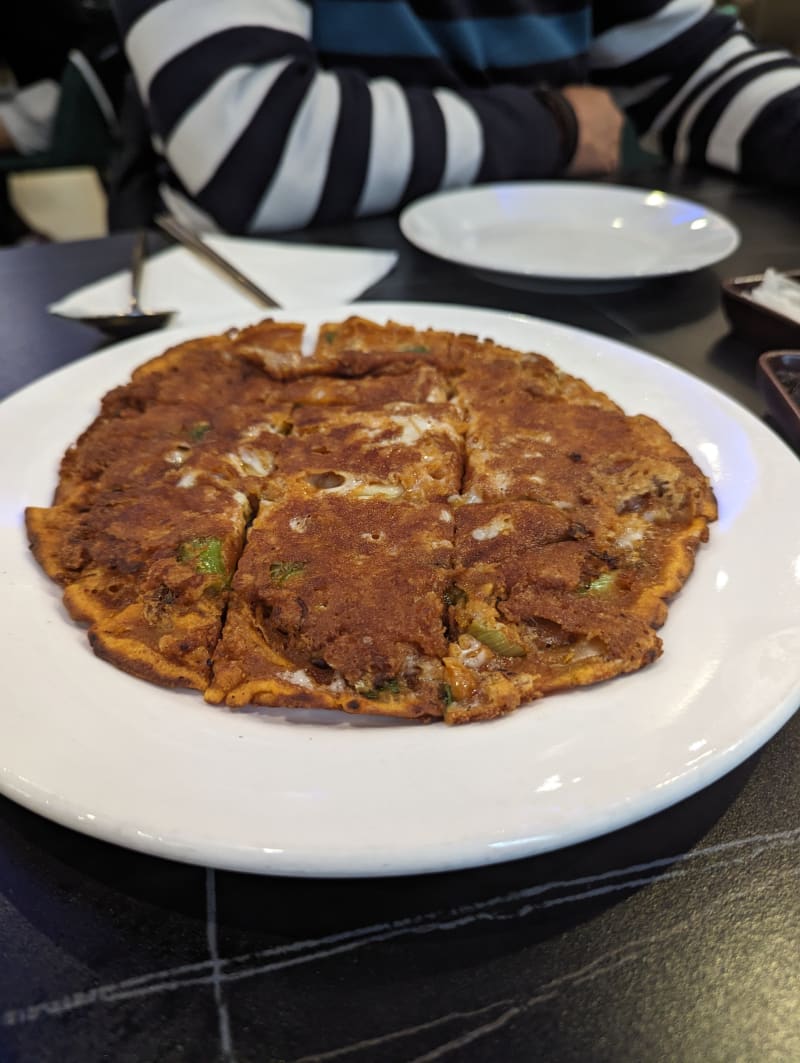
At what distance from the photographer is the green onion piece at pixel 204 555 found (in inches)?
53.3

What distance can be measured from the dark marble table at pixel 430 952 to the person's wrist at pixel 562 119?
3.32 metres

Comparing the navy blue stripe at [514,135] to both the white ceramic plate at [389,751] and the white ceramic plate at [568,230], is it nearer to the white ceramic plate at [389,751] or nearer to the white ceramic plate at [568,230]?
the white ceramic plate at [568,230]

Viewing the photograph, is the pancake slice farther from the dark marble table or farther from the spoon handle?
the spoon handle

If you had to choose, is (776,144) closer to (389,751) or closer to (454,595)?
(454,595)

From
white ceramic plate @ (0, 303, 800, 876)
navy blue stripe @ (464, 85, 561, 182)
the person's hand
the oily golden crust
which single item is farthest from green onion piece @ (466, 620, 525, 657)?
the person's hand

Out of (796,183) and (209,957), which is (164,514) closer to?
(209,957)

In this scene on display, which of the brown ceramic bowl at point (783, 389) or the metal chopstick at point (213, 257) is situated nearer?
the brown ceramic bowl at point (783, 389)

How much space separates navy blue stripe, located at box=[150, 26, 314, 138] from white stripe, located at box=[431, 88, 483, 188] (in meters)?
0.76

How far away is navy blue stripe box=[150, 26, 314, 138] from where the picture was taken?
2.92 meters

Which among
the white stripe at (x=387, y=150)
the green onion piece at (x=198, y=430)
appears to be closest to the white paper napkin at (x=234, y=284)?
the white stripe at (x=387, y=150)

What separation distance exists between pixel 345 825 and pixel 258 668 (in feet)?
1.11

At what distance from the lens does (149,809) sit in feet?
2.98

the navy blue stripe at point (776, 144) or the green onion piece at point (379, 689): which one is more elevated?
the navy blue stripe at point (776, 144)

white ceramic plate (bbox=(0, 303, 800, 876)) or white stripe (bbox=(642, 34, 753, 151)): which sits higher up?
white stripe (bbox=(642, 34, 753, 151))
